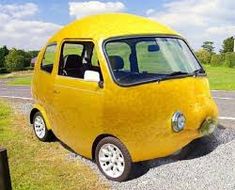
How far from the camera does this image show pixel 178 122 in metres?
5.84

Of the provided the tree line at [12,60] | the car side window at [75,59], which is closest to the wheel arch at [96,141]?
the car side window at [75,59]

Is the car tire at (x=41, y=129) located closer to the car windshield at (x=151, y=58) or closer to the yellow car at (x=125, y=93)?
the yellow car at (x=125, y=93)

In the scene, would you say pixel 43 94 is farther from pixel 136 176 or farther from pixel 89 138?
pixel 136 176

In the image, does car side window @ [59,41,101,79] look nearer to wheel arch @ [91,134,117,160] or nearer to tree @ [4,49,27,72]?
wheel arch @ [91,134,117,160]

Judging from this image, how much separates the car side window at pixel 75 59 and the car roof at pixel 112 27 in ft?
0.87

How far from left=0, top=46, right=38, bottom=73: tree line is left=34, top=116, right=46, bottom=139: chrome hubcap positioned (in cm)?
4778

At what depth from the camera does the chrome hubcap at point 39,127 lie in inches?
331

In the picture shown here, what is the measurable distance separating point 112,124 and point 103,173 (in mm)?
843

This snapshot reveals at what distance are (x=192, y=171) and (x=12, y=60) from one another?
170ft

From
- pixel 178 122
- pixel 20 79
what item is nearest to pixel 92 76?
pixel 178 122

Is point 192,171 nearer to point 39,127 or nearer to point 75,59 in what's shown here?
point 75,59

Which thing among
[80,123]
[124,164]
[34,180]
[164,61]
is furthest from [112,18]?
[34,180]

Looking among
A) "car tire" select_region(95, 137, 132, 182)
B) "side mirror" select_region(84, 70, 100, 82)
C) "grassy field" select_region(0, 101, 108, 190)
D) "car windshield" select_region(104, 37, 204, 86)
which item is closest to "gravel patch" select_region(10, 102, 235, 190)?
"car tire" select_region(95, 137, 132, 182)

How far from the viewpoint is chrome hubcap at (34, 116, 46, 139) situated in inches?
331
